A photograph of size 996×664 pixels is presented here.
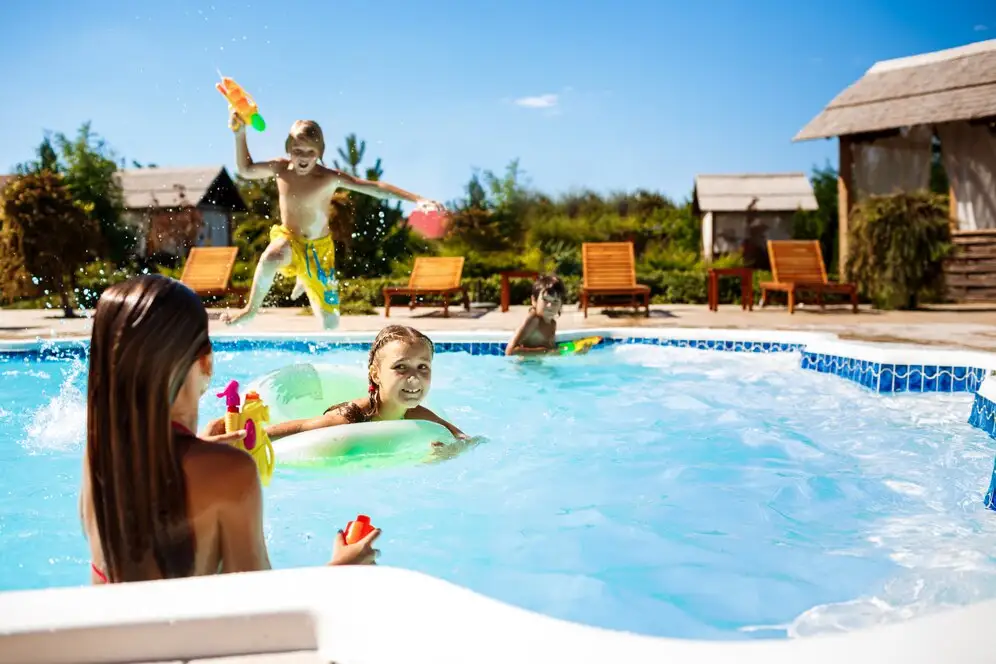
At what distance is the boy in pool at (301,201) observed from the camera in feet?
19.8

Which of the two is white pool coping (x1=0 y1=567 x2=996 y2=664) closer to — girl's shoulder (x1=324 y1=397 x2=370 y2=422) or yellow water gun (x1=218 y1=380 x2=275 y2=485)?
yellow water gun (x1=218 y1=380 x2=275 y2=485)

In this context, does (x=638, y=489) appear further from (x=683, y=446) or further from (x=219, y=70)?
(x=219, y=70)

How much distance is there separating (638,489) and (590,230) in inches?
810

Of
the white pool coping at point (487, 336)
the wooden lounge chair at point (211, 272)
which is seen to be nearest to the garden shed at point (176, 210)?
the wooden lounge chair at point (211, 272)

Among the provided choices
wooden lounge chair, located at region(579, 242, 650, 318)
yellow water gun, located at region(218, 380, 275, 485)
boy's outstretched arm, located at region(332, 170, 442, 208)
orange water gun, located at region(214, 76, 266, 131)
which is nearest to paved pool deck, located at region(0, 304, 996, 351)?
wooden lounge chair, located at region(579, 242, 650, 318)

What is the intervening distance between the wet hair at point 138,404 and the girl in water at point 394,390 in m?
1.98

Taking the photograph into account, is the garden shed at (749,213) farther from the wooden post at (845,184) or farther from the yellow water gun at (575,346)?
the yellow water gun at (575,346)

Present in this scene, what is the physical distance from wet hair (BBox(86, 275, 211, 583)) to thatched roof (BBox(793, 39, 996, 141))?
1630 centimetres

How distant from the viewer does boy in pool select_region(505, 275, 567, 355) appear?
706 centimetres

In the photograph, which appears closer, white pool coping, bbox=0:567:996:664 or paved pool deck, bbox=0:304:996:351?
white pool coping, bbox=0:567:996:664

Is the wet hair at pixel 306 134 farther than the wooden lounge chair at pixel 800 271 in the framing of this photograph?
No

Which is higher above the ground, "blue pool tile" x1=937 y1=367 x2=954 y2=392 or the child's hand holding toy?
the child's hand holding toy

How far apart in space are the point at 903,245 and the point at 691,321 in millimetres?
4223

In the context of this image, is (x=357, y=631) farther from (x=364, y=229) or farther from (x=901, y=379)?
(x=364, y=229)
